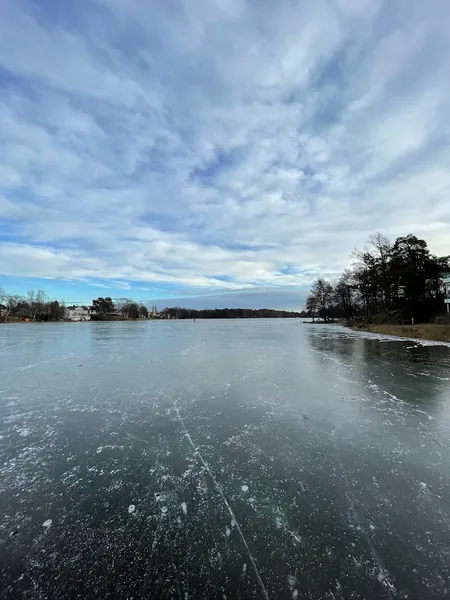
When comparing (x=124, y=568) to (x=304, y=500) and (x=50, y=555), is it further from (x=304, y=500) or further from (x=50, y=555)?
(x=304, y=500)

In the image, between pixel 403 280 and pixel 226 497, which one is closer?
pixel 226 497

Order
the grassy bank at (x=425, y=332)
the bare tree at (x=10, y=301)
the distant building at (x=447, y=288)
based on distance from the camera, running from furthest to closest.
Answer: the bare tree at (x=10, y=301) < the distant building at (x=447, y=288) < the grassy bank at (x=425, y=332)

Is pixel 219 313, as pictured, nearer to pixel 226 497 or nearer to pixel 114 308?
pixel 114 308

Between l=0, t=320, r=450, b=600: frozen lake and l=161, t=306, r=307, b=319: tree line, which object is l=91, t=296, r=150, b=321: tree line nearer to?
l=161, t=306, r=307, b=319: tree line

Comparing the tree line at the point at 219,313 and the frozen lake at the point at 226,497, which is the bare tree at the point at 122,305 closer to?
the tree line at the point at 219,313

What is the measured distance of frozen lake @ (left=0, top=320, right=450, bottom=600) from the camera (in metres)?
1.91

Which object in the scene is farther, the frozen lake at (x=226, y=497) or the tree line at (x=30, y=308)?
the tree line at (x=30, y=308)

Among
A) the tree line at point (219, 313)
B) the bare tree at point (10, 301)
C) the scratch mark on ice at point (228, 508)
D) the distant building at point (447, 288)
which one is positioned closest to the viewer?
the scratch mark on ice at point (228, 508)

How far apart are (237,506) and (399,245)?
35495 millimetres

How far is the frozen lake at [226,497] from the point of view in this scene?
6.28 feet

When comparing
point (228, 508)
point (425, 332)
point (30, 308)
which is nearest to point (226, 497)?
point (228, 508)

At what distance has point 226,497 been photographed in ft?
9.05

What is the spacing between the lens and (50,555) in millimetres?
2109

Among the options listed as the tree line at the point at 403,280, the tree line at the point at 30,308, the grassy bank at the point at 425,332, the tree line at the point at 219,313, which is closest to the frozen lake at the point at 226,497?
the grassy bank at the point at 425,332
